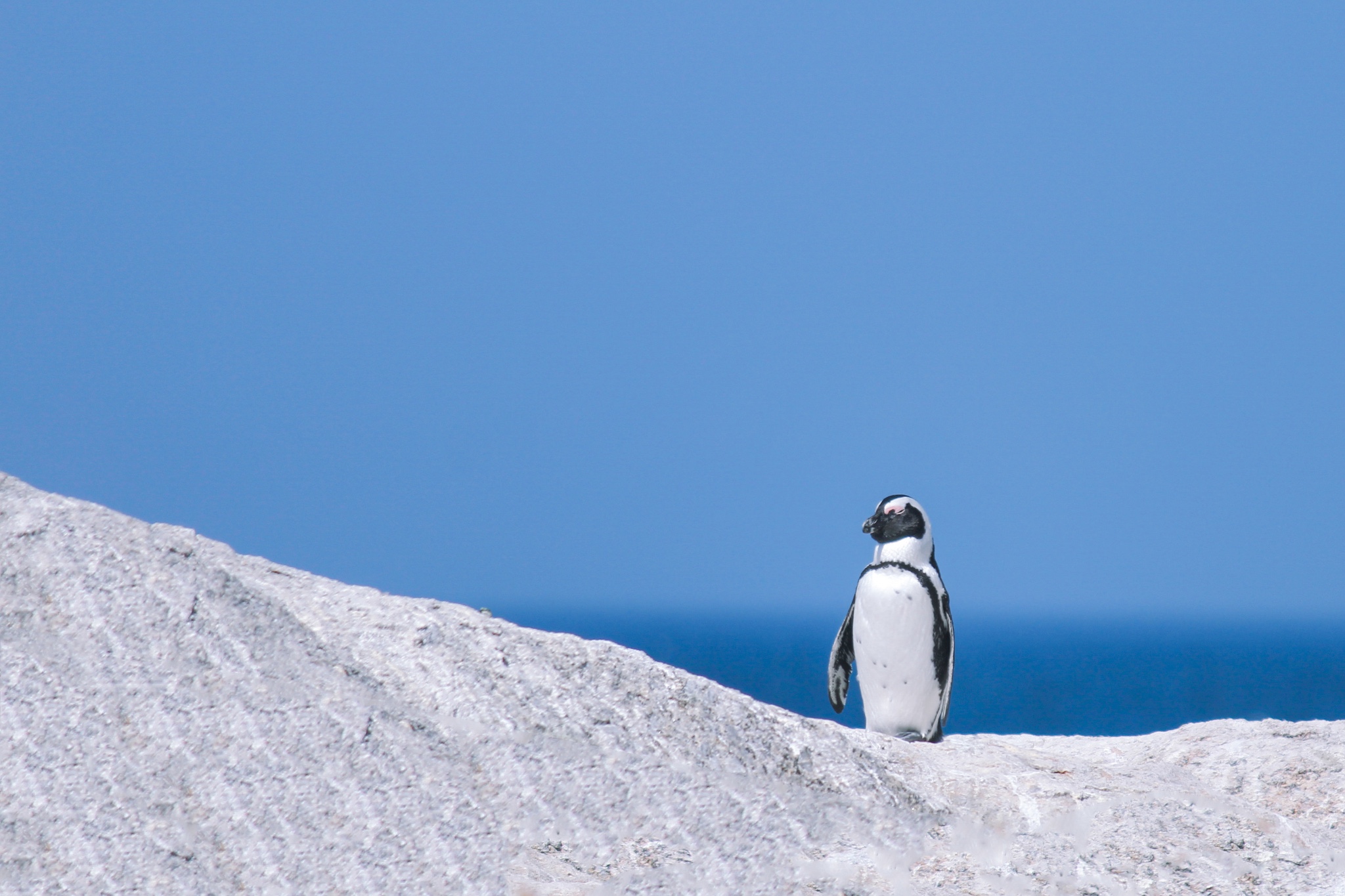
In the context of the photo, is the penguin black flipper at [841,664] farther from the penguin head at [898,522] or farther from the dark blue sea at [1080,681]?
the dark blue sea at [1080,681]

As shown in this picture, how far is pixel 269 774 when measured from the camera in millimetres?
4332

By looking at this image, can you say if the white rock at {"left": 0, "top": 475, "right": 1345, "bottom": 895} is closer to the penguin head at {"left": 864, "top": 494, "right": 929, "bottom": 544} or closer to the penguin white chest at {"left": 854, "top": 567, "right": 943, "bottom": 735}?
the penguin white chest at {"left": 854, "top": 567, "right": 943, "bottom": 735}

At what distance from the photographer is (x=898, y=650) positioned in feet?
22.2

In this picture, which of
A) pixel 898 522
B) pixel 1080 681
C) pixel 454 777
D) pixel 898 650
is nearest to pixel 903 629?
pixel 898 650

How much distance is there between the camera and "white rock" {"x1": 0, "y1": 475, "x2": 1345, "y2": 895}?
4.13m

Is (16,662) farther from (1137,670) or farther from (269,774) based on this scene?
(1137,670)

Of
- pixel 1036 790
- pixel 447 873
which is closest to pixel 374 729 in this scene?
pixel 447 873

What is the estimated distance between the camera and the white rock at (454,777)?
4133mm

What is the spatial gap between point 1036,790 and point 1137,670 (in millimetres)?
65846

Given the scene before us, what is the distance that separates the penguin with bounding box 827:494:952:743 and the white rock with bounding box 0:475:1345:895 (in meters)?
1.04

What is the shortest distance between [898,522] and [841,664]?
3.66ft

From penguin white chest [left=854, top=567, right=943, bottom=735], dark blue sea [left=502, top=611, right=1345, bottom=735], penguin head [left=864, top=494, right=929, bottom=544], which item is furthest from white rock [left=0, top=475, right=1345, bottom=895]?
dark blue sea [left=502, top=611, right=1345, bottom=735]

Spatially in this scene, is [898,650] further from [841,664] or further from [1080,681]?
[1080,681]

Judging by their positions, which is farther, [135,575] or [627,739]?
[135,575]
